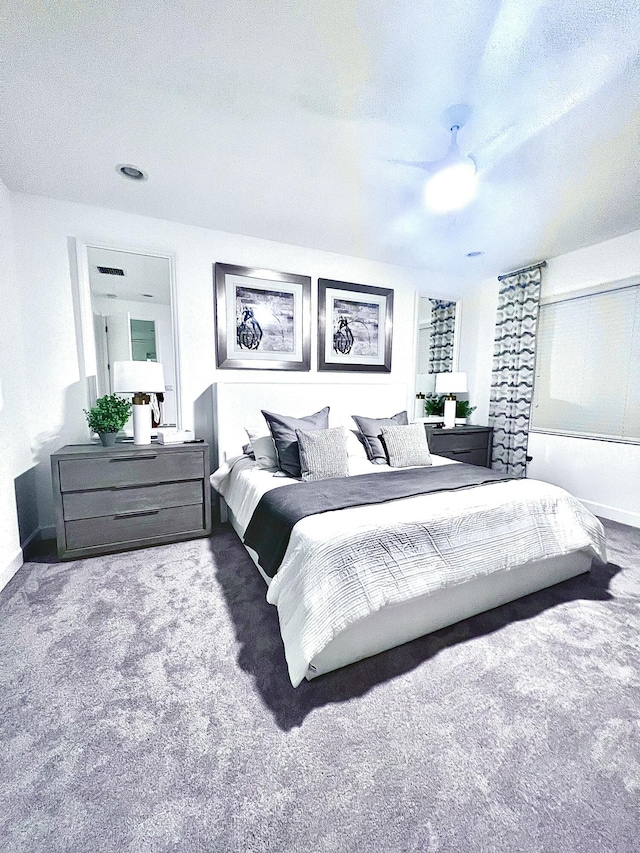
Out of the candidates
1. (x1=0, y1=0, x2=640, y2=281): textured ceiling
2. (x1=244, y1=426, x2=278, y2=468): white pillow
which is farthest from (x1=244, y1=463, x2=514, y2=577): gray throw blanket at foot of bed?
(x1=0, y1=0, x2=640, y2=281): textured ceiling

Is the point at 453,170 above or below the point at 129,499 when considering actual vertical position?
above

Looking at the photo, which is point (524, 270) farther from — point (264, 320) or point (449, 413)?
point (264, 320)

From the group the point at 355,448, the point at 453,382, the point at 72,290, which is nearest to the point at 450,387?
the point at 453,382

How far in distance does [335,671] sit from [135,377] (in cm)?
236

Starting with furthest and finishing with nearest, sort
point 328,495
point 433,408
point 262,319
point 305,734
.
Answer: point 433,408, point 262,319, point 328,495, point 305,734

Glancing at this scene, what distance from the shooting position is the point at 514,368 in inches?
163

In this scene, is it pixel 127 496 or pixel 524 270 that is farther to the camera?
pixel 524 270

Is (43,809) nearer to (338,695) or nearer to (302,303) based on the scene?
(338,695)

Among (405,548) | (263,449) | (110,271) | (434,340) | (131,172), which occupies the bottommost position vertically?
(405,548)

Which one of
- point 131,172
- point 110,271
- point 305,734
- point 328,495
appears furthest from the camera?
point 110,271

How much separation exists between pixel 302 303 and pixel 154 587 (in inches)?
109

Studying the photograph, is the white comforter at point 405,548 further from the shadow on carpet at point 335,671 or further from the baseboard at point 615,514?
the baseboard at point 615,514

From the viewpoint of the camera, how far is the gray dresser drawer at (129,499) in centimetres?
245

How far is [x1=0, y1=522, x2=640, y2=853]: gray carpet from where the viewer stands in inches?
39.0
